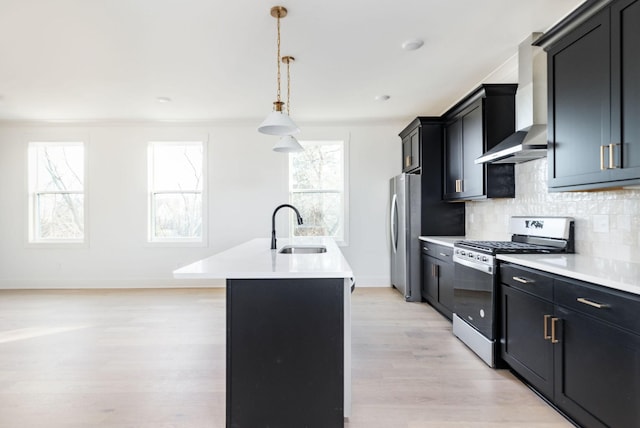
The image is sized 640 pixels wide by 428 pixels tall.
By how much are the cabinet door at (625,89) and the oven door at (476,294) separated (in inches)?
42.9

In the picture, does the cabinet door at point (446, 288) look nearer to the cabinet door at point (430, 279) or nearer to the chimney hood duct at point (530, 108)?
the cabinet door at point (430, 279)

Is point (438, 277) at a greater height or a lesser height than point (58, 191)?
lesser

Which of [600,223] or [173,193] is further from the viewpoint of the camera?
[173,193]

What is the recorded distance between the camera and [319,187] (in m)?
5.60

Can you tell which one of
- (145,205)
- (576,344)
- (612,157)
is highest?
(612,157)

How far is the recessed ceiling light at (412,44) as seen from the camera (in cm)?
294

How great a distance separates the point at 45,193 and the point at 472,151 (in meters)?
6.36

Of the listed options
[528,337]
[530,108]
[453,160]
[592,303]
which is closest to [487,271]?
[528,337]

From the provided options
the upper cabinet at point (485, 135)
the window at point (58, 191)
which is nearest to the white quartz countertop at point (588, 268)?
the upper cabinet at point (485, 135)

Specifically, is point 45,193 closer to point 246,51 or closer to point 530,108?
point 246,51

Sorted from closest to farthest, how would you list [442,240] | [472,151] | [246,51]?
[246,51], [472,151], [442,240]

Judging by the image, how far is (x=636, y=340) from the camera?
151cm

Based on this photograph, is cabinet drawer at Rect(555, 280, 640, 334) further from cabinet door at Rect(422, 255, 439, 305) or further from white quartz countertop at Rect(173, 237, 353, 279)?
cabinet door at Rect(422, 255, 439, 305)

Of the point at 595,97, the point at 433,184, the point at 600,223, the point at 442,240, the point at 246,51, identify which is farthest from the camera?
the point at 433,184
